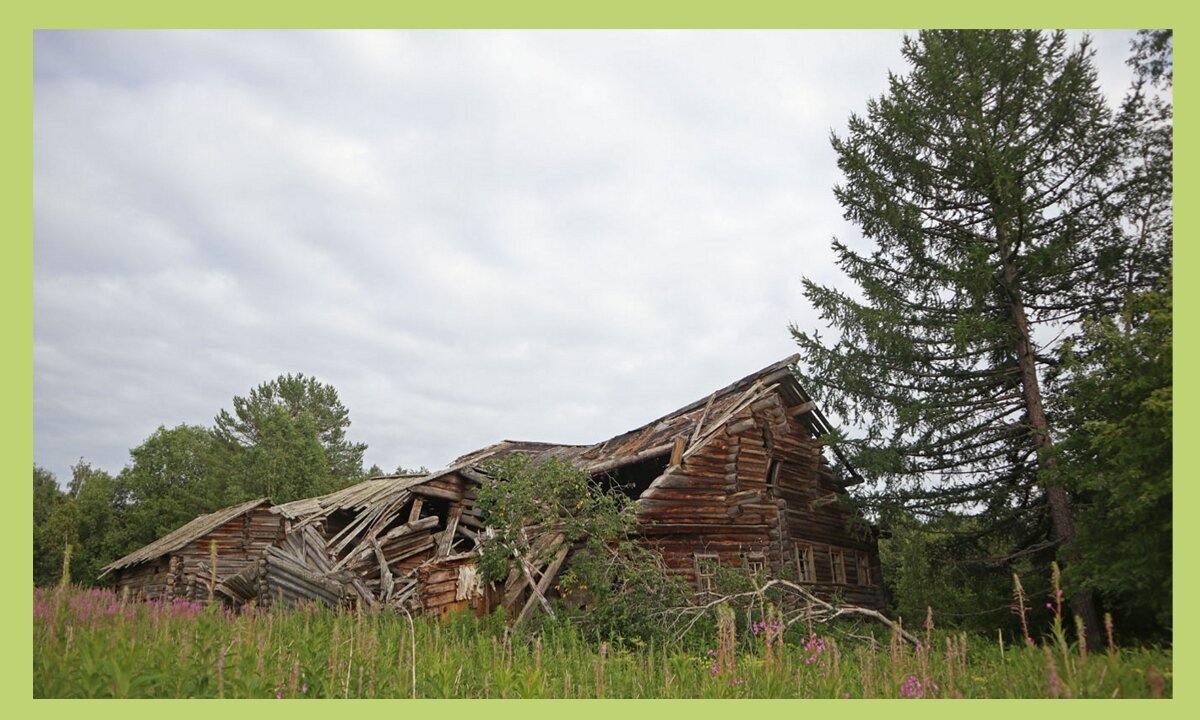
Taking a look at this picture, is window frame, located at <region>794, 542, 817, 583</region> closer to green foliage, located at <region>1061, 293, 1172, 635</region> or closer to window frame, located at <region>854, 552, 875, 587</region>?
window frame, located at <region>854, 552, 875, 587</region>

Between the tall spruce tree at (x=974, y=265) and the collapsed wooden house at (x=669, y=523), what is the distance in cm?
285

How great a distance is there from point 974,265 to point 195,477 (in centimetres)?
3500

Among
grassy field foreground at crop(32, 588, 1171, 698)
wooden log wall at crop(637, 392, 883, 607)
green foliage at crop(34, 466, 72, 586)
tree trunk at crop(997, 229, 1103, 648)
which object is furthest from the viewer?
wooden log wall at crop(637, 392, 883, 607)

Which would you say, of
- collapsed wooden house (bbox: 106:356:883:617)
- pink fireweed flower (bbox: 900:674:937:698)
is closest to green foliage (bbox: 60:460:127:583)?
collapsed wooden house (bbox: 106:356:883:617)

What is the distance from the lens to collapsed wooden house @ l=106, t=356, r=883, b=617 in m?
16.8

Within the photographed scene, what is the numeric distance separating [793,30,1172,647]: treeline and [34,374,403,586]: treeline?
598 inches

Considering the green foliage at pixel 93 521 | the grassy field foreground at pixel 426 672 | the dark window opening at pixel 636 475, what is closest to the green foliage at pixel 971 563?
the dark window opening at pixel 636 475

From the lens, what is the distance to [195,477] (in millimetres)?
34562

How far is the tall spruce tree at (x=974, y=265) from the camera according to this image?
12.8 meters

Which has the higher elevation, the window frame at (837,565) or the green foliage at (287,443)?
the green foliage at (287,443)

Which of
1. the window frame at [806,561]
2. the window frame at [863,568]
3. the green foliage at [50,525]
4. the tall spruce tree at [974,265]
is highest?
the tall spruce tree at [974,265]

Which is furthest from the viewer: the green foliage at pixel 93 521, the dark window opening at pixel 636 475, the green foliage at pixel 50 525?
the dark window opening at pixel 636 475

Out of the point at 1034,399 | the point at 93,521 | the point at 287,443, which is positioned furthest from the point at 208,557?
the point at 1034,399

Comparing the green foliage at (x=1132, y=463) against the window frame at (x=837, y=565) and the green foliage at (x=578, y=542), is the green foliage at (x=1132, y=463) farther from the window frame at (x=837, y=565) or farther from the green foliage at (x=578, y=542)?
the window frame at (x=837, y=565)
